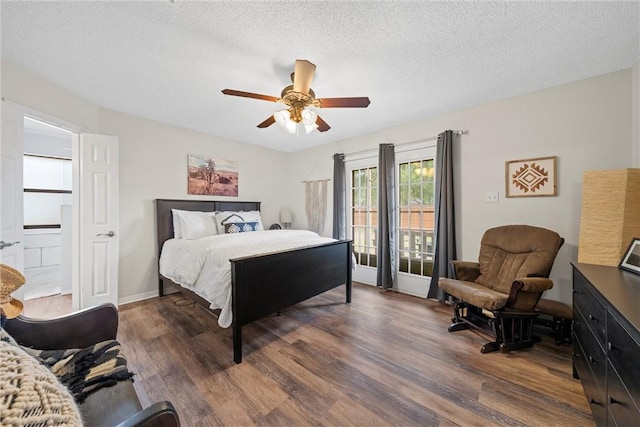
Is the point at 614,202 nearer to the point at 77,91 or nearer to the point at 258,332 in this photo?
the point at 258,332

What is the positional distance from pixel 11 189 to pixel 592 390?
4.33 m

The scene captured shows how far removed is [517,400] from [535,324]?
1208 millimetres

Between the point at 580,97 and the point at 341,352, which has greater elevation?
the point at 580,97

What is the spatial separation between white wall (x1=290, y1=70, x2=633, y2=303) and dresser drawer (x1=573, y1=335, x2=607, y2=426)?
112cm

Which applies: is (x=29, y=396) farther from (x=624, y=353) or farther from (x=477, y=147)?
(x=477, y=147)

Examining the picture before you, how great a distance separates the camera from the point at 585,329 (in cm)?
144

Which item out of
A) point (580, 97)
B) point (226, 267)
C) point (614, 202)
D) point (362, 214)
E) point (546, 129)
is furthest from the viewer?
point (362, 214)

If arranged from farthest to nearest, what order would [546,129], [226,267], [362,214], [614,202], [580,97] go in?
[362,214] < [546,129] < [580,97] < [226,267] < [614,202]

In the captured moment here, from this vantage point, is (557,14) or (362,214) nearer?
(557,14)

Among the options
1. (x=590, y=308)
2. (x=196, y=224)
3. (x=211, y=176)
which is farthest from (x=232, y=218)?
(x=590, y=308)

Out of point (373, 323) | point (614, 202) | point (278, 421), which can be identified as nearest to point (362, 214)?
point (373, 323)

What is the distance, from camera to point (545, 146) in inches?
98.0

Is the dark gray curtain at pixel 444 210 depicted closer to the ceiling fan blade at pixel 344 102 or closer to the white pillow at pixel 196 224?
the ceiling fan blade at pixel 344 102

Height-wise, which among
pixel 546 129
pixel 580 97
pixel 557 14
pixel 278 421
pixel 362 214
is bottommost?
pixel 278 421
